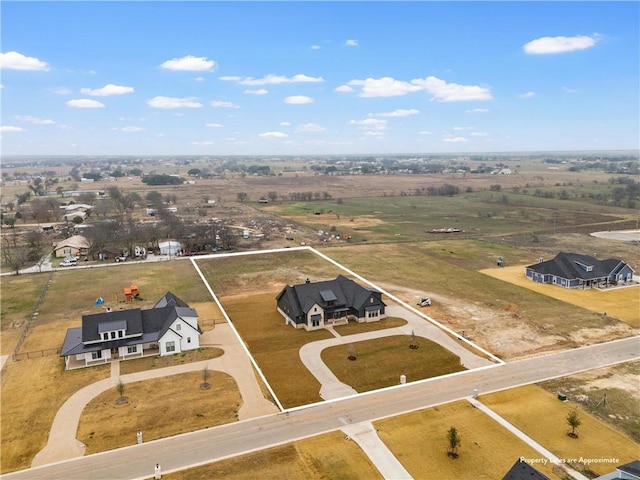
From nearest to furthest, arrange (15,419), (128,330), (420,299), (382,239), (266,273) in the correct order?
(15,419), (128,330), (420,299), (266,273), (382,239)

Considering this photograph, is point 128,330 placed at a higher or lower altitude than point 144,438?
higher

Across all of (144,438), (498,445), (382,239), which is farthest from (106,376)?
(382,239)

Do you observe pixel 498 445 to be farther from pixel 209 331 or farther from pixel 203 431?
pixel 209 331

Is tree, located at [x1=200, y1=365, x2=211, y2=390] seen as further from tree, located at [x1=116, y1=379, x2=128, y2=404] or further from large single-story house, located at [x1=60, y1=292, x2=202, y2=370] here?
large single-story house, located at [x1=60, y1=292, x2=202, y2=370]

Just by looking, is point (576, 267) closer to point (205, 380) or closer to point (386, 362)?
point (386, 362)

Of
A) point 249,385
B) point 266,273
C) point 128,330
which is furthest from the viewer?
point 266,273

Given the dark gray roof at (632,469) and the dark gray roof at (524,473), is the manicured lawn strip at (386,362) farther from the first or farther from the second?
the dark gray roof at (632,469)

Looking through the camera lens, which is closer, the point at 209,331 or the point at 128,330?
the point at 128,330
